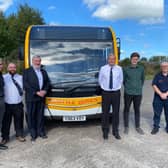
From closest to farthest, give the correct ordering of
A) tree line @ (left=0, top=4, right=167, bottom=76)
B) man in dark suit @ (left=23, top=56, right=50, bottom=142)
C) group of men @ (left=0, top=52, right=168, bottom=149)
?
group of men @ (left=0, top=52, right=168, bottom=149) < man in dark suit @ (left=23, top=56, right=50, bottom=142) < tree line @ (left=0, top=4, right=167, bottom=76)

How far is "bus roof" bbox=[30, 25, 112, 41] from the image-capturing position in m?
8.52

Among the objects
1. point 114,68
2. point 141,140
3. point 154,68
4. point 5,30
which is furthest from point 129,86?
point 154,68

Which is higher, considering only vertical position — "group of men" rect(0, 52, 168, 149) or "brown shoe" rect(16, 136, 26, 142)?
"group of men" rect(0, 52, 168, 149)

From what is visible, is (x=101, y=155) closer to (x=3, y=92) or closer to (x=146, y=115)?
(x=3, y=92)

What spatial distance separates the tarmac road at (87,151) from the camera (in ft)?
19.1

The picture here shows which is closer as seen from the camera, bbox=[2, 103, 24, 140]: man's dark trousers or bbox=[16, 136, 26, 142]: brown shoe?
bbox=[2, 103, 24, 140]: man's dark trousers

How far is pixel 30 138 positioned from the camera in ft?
25.1

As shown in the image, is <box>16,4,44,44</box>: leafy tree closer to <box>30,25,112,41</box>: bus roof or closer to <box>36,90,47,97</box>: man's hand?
<box>30,25,112,41</box>: bus roof

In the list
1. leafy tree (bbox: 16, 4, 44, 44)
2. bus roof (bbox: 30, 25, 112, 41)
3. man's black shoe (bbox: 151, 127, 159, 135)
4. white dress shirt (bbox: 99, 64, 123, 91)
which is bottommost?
man's black shoe (bbox: 151, 127, 159, 135)

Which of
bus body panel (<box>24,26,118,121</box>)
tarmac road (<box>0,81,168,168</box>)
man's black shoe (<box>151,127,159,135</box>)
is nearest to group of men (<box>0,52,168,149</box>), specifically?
tarmac road (<box>0,81,168,168</box>)

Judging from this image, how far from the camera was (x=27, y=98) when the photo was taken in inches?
291

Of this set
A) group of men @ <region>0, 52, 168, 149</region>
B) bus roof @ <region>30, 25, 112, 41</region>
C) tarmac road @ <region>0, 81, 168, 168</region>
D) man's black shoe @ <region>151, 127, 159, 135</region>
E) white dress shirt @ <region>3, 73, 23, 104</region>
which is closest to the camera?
tarmac road @ <region>0, 81, 168, 168</region>

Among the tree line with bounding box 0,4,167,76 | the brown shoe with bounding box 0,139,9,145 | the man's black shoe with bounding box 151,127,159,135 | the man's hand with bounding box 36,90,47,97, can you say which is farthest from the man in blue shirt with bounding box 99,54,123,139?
the tree line with bounding box 0,4,167,76

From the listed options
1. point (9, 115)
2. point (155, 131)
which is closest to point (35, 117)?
point (9, 115)
